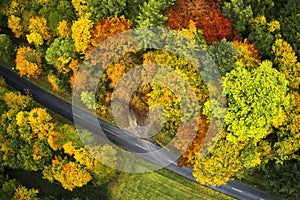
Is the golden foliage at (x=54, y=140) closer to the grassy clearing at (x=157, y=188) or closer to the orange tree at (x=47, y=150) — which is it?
the orange tree at (x=47, y=150)

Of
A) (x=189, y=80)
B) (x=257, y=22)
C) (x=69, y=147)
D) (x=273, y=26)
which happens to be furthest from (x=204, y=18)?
(x=69, y=147)

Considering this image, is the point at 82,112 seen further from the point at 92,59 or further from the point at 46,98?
the point at 92,59

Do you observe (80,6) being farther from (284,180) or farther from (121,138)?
(284,180)

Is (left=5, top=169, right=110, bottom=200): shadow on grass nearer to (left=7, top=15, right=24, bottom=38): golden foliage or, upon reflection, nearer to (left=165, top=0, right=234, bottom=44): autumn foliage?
(left=7, top=15, right=24, bottom=38): golden foliage

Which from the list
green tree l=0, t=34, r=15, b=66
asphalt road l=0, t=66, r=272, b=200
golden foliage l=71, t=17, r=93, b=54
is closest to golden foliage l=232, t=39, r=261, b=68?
asphalt road l=0, t=66, r=272, b=200

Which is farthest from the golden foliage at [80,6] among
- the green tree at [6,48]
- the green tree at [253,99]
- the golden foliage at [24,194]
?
the golden foliage at [24,194]
